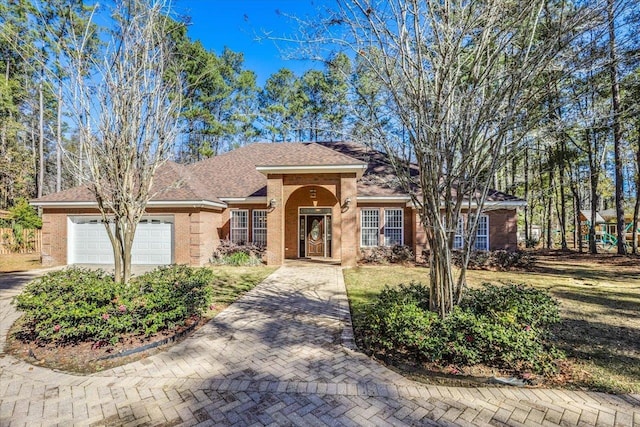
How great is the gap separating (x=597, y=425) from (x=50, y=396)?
589 cm

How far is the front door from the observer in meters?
15.8

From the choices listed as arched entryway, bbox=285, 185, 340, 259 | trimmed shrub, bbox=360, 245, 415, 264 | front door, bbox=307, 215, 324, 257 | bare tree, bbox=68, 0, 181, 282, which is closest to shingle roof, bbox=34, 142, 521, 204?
arched entryway, bbox=285, 185, 340, 259

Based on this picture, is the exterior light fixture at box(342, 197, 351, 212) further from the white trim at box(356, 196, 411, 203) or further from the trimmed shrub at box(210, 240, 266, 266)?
the trimmed shrub at box(210, 240, 266, 266)

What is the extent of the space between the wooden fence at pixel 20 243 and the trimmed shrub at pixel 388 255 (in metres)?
17.8

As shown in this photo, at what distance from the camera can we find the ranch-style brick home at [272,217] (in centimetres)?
1280

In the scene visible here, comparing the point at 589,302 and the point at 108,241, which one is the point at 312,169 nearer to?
the point at 589,302

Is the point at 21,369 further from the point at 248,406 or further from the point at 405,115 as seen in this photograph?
the point at 405,115

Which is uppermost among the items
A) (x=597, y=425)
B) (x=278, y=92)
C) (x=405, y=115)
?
(x=278, y=92)

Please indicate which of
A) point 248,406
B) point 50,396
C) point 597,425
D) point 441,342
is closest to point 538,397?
point 597,425

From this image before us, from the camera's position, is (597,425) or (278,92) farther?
(278,92)

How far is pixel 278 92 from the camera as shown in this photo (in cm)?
2872

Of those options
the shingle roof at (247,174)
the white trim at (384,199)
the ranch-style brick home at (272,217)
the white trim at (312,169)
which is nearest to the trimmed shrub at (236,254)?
the ranch-style brick home at (272,217)

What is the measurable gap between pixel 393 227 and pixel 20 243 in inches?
794

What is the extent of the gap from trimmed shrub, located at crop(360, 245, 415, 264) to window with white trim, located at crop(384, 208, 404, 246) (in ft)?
1.94
